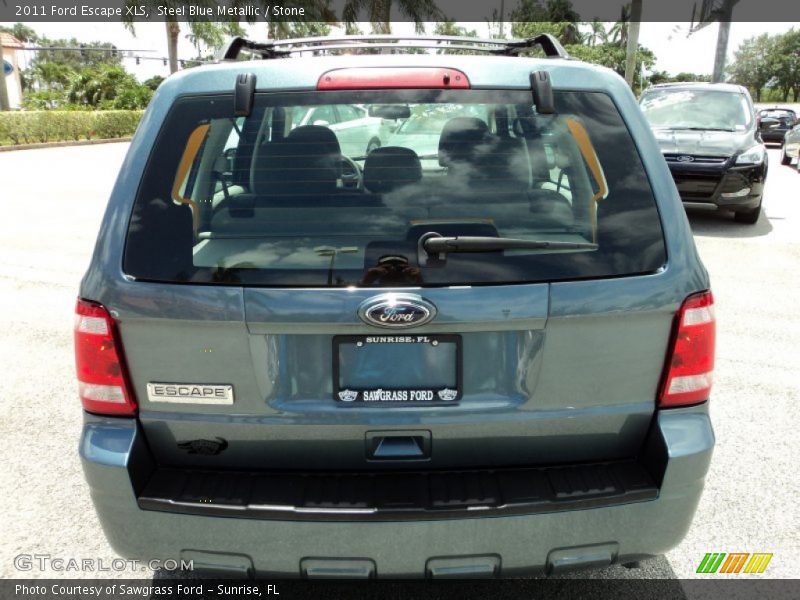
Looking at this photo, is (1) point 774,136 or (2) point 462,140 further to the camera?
(1) point 774,136

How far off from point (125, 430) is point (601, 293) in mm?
1449

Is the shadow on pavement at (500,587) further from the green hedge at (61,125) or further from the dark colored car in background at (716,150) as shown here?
the green hedge at (61,125)

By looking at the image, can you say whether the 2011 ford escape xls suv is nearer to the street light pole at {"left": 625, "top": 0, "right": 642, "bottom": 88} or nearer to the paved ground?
the paved ground

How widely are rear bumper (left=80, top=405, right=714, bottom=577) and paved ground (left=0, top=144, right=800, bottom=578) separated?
32.1 inches

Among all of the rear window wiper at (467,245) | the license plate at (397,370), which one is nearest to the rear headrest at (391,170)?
the rear window wiper at (467,245)

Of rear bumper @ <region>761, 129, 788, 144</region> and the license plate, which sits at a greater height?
the license plate

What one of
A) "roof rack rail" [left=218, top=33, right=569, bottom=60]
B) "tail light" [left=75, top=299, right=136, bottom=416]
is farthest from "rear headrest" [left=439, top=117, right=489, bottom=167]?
"tail light" [left=75, top=299, right=136, bottom=416]

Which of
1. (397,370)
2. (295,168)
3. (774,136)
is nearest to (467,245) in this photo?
(397,370)

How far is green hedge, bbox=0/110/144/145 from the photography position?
26312 mm

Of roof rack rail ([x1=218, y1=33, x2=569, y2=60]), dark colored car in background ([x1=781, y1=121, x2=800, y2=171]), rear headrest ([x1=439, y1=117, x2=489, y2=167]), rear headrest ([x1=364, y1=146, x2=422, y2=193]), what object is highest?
roof rack rail ([x1=218, y1=33, x2=569, y2=60])

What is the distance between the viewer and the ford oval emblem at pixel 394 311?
1960 millimetres

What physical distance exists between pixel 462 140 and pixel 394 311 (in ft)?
1.95

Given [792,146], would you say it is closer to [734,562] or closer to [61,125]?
[734,562]

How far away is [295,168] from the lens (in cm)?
213
